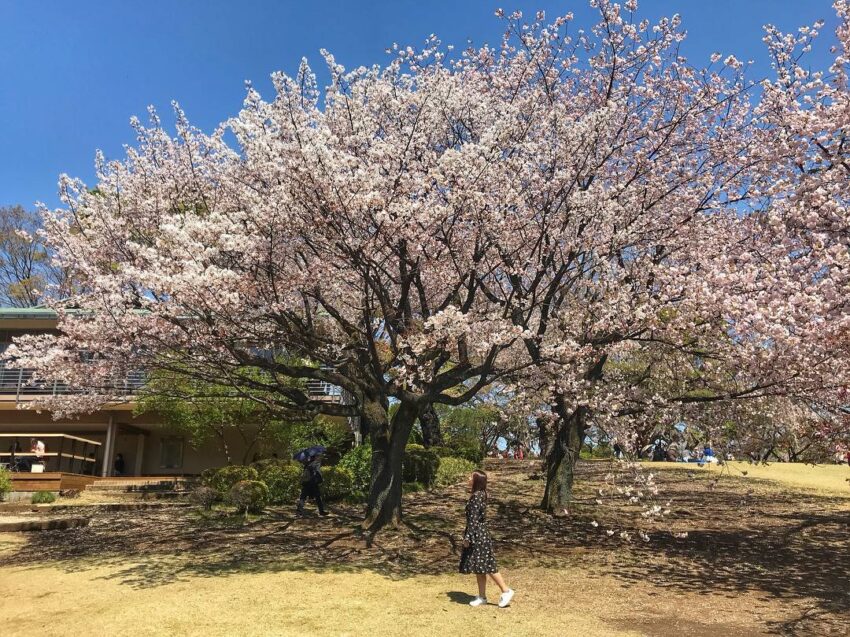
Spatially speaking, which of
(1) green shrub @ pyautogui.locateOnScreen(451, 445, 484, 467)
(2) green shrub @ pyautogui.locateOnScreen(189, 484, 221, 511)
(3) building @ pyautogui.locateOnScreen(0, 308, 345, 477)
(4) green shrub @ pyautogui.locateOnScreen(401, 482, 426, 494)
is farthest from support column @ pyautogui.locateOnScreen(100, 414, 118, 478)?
(4) green shrub @ pyautogui.locateOnScreen(401, 482, 426, 494)

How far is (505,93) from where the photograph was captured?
13.4 metres

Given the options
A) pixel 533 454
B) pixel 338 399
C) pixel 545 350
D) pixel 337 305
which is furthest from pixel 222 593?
pixel 533 454

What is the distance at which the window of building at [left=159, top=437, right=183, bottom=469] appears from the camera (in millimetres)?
31844

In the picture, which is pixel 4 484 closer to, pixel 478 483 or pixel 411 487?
pixel 411 487

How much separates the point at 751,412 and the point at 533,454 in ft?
103

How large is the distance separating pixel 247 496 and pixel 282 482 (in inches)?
75.1

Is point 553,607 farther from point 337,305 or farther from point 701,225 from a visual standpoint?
point 337,305

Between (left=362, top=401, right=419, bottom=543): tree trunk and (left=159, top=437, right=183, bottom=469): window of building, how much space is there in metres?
21.5

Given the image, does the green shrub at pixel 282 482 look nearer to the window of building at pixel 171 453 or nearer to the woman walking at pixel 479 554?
the woman walking at pixel 479 554

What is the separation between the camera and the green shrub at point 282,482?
1827 cm

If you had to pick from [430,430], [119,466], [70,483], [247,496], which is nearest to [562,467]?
[247,496]

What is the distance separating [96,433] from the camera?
31.5 m

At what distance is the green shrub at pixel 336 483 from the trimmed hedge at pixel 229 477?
195 cm

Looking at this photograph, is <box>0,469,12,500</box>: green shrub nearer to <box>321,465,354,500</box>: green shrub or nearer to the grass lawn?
<box>321,465,354,500</box>: green shrub
